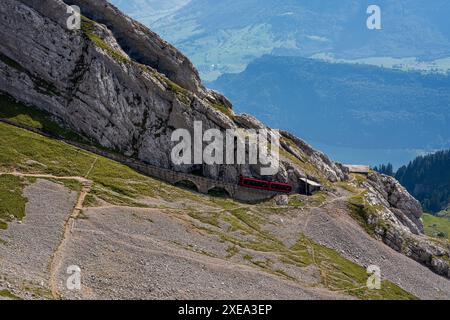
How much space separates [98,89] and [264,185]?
5114cm

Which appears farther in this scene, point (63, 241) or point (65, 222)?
point (65, 222)

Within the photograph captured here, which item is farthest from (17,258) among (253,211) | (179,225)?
(253,211)

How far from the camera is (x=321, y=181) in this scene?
16875 cm

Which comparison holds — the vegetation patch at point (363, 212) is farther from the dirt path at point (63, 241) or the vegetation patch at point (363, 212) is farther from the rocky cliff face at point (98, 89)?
the dirt path at point (63, 241)

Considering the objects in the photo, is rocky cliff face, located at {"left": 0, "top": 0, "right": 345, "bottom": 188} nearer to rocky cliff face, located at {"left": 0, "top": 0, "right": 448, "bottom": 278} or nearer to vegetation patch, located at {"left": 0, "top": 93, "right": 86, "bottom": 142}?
rocky cliff face, located at {"left": 0, "top": 0, "right": 448, "bottom": 278}

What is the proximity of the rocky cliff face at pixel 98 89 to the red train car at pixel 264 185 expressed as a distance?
3.58 m

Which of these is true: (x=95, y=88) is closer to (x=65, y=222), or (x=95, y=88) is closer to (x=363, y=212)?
(x=65, y=222)

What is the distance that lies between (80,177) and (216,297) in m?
50.9

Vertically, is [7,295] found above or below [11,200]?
below

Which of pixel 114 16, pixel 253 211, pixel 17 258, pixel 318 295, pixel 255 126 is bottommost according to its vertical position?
pixel 318 295

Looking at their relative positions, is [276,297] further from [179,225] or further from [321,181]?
[321,181]

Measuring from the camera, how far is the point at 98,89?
15225 centimetres

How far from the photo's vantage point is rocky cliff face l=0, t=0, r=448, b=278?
149m

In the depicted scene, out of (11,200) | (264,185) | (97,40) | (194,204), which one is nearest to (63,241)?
(11,200)
